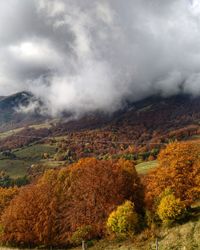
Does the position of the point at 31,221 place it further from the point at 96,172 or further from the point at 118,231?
the point at 118,231

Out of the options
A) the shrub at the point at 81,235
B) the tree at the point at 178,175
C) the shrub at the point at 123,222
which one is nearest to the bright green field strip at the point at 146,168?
the tree at the point at 178,175

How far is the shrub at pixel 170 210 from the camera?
6738cm

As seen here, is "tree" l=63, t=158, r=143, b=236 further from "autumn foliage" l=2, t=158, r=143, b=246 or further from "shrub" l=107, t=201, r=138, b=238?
"shrub" l=107, t=201, r=138, b=238

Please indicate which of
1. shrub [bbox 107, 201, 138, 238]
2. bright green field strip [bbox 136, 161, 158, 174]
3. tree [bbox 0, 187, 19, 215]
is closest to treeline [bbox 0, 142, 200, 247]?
shrub [bbox 107, 201, 138, 238]

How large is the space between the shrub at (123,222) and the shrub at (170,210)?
6.05 m

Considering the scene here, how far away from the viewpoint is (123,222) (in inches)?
2803

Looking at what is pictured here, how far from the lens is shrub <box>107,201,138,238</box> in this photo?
7056 cm

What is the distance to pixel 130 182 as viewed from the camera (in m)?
94.9

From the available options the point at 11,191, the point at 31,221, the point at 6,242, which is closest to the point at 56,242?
the point at 31,221

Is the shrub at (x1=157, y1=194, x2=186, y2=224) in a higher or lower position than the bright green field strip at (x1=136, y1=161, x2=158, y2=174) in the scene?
higher

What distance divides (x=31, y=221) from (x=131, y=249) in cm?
3739

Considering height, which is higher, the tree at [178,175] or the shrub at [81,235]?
the tree at [178,175]

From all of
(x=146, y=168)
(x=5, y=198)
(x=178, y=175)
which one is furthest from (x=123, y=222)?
(x=146, y=168)

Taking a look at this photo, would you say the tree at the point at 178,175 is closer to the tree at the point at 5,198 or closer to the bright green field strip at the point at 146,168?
the tree at the point at 5,198
